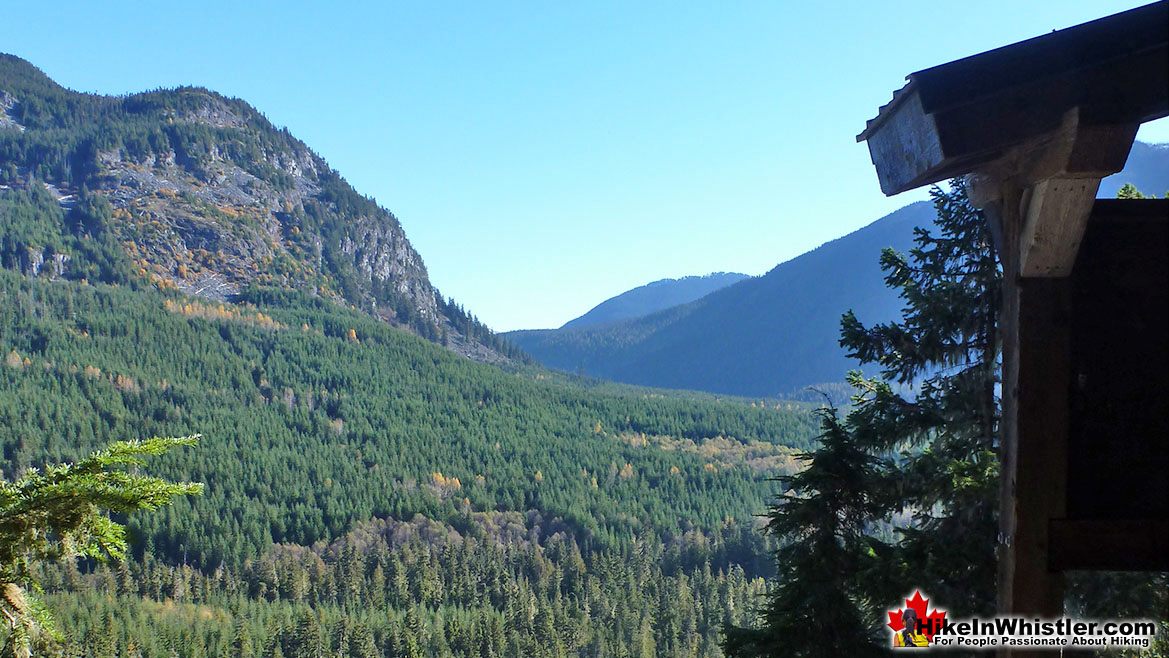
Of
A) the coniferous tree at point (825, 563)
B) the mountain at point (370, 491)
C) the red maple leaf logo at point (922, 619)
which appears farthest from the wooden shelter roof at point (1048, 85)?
the mountain at point (370, 491)

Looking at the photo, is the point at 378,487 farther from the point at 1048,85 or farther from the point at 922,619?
the point at 1048,85

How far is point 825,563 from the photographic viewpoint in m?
12.0

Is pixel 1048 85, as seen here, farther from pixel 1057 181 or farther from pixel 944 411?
pixel 944 411

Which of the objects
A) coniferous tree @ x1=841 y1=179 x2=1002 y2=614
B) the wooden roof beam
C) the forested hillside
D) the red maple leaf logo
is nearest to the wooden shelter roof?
the wooden roof beam

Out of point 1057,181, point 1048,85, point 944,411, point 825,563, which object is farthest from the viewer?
point 944,411

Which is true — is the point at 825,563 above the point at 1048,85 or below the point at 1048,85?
below

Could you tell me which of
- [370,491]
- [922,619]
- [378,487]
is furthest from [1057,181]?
[378,487]

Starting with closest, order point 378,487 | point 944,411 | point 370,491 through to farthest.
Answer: point 944,411, point 370,491, point 378,487

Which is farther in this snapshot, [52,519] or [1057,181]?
[52,519]

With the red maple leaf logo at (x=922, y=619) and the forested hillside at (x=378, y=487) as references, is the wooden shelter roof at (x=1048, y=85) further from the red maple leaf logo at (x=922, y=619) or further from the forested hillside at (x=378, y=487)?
the forested hillside at (x=378, y=487)

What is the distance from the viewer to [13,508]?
6.08 m

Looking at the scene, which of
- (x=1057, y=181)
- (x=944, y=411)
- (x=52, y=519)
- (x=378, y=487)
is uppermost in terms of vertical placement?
(x=1057, y=181)

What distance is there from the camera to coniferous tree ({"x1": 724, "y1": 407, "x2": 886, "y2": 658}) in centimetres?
1167

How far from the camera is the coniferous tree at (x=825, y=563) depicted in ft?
38.3
